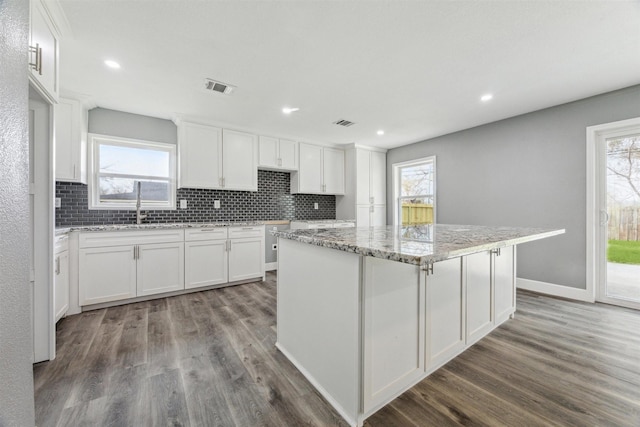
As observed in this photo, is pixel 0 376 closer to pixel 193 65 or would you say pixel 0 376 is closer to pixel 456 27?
pixel 193 65

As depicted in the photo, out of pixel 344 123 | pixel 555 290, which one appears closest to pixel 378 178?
pixel 344 123

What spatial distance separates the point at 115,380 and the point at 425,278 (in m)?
2.02

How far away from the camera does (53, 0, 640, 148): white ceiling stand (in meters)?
1.67

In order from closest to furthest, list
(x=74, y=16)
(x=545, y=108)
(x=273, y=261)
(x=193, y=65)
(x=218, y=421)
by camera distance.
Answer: (x=218, y=421), (x=74, y=16), (x=193, y=65), (x=545, y=108), (x=273, y=261)

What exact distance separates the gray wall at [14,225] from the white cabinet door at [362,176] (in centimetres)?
448

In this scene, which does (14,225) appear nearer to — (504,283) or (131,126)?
(504,283)

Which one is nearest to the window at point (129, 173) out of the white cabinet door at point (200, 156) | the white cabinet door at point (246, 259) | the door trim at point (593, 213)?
the white cabinet door at point (200, 156)

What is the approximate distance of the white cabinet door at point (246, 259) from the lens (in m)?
3.58

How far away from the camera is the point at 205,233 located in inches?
133

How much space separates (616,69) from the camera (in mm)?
2332

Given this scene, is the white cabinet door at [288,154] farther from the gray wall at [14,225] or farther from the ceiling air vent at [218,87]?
the gray wall at [14,225]

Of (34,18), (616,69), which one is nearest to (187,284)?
(34,18)

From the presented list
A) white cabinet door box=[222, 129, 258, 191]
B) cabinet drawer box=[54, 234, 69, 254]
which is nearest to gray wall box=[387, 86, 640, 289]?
white cabinet door box=[222, 129, 258, 191]

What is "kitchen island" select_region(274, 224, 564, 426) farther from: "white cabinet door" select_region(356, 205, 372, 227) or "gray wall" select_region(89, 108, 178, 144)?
"white cabinet door" select_region(356, 205, 372, 227)
